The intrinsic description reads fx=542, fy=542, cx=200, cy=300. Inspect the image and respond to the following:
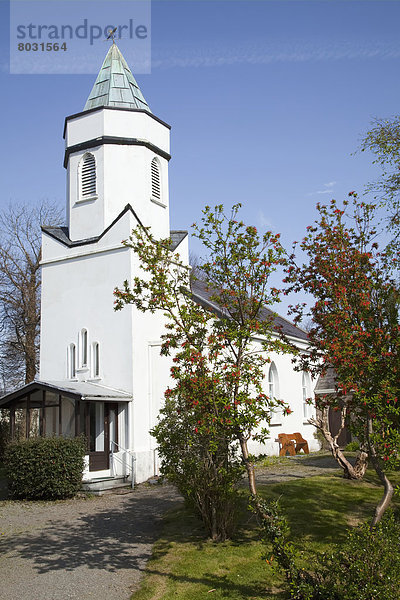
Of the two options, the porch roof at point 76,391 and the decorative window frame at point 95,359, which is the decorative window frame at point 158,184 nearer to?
the decorative window frame at point 95,359

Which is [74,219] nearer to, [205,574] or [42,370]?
[42,370]

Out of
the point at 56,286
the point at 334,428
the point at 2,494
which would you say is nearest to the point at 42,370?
the point at 56,286

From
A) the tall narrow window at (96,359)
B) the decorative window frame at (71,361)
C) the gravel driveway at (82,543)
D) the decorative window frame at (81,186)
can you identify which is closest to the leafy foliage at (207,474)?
the gravel driveway at (82,543)

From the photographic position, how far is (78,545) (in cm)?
1065

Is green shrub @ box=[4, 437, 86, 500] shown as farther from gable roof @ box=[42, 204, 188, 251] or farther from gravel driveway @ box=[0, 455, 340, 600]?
gable roof @ box=[42, 204, 188, 251]

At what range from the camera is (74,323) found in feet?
70.7

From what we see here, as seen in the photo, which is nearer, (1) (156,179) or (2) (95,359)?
(2) (95,359)

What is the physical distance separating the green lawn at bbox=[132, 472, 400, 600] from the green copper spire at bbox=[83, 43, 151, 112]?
56.7ft

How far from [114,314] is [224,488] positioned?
453 inches

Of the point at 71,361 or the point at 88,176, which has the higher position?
the point at 88,176

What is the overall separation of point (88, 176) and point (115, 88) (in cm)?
440

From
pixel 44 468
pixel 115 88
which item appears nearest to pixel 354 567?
pixel 44 468

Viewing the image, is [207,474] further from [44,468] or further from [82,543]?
[44,468]

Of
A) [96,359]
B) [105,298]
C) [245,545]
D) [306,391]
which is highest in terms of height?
[105,298]
